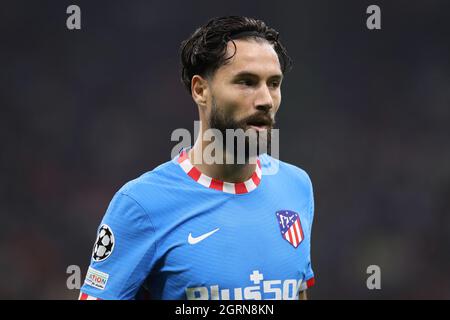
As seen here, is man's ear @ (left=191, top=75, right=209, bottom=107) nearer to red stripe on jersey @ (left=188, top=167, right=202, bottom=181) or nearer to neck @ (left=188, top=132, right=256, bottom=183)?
neck @ (left=188, top=132, right=256, bottom=183)

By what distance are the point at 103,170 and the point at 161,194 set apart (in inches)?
219

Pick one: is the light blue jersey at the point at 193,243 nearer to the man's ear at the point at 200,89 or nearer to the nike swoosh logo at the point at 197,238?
the nike swoosh logo at the point at 197,238

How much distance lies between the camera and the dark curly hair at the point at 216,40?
3.09 meters

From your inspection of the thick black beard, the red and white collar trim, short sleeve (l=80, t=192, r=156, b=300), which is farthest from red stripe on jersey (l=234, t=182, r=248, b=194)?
short sleeve (l=80, t=192, r=156, b=300)

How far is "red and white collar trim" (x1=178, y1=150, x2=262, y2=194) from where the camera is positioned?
3.12 meters

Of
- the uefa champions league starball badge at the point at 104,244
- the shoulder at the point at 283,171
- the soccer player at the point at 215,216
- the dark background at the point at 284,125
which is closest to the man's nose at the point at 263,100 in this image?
the soccer player at the point at 215,216

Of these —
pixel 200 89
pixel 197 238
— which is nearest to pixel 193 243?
pixel 197 238

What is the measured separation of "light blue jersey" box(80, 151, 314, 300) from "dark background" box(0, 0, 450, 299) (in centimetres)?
523

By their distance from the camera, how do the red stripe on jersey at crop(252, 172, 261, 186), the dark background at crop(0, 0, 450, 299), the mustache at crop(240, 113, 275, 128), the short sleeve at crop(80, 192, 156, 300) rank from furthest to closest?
the dark background at crop(0, 0, 450, 299) < the red stripe on jersey at crop(252, 172, 261, 186) < the mustache at crop(240, 113, 275, 128) < the short sleeve at crop(80, 192, 156, 300)

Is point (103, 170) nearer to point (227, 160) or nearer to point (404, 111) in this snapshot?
point (404, 111)

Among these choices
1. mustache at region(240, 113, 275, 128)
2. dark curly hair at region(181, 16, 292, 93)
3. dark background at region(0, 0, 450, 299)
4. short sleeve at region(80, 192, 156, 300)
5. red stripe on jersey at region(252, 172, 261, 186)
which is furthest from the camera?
dark background at region(0, 0, 450, 299)

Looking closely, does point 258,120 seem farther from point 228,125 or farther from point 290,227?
point 290,227

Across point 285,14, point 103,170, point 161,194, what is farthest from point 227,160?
point 285,14

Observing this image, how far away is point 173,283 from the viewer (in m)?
2.89
